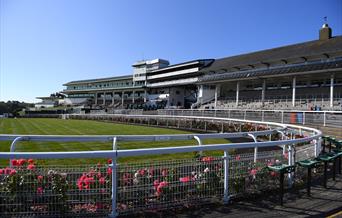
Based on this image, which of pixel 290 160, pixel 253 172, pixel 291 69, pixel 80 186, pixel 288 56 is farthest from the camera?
pixel 288 56

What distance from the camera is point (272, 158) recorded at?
17.4 ft

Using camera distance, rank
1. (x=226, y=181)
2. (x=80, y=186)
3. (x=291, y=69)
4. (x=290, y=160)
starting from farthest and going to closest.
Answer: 1. (x=291, y=69)
2. (x=290, y=160)
3. (x=226, y=181)
4. (x=80, y=186)

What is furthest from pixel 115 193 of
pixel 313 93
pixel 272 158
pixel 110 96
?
pixel 110 96

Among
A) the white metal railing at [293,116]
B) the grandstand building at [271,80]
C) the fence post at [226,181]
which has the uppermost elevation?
the grandstand building at [271,80]

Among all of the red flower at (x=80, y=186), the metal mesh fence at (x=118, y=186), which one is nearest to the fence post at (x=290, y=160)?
the metal mesh fence at (x=118, y=186)

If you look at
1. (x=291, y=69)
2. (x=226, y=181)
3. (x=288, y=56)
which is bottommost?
(x=226, y=181)

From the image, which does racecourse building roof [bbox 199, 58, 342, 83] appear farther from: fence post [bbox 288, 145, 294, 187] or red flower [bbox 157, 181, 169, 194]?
red flower [bbox 157, 181, 169, 194]

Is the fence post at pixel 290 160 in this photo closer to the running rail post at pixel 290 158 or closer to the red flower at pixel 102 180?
the running rail post at pixel 290 158

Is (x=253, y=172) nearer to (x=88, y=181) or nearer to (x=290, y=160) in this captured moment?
(x=290, y=160)

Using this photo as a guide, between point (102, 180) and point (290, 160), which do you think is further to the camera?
point (290, 160)

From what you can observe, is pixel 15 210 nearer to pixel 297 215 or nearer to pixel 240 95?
pixel 297 215

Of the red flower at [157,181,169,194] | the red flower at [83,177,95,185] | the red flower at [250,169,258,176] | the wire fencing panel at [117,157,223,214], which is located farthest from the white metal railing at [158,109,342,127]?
the red flower at [83,177,95,185]

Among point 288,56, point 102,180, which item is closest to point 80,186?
point 102,180

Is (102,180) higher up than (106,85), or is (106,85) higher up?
(106,85)
